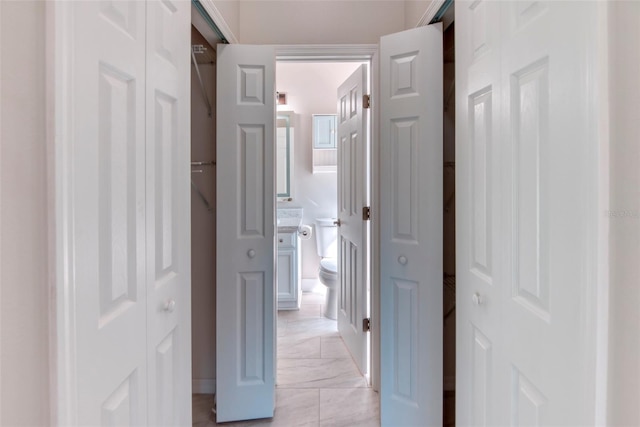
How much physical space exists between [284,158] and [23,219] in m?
3.09

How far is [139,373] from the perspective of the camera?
84 centimetres

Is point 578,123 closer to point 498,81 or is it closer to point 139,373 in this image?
point 498,81

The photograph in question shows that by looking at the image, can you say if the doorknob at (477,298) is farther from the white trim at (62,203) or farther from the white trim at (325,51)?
the white trim at (325,51)

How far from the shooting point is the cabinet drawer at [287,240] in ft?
10.5

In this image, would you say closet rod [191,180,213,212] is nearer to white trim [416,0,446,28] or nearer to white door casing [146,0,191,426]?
white door casing [146,0,191,426]

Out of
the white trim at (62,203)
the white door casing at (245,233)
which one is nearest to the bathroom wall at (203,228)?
the white door casing at (245,233)

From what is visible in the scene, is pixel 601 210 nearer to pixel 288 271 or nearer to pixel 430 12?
pixel 430 12

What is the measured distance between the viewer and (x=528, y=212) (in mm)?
801

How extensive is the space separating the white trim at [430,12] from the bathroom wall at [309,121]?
1848 mm

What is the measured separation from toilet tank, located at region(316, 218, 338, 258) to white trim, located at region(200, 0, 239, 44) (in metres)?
2.08

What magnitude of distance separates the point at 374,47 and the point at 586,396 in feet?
6.02

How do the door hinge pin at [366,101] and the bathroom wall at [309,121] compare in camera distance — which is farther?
the bathroom wall at [309,121]

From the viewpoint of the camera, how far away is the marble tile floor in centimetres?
180

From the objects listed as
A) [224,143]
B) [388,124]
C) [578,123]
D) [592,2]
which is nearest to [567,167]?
[578,123]
